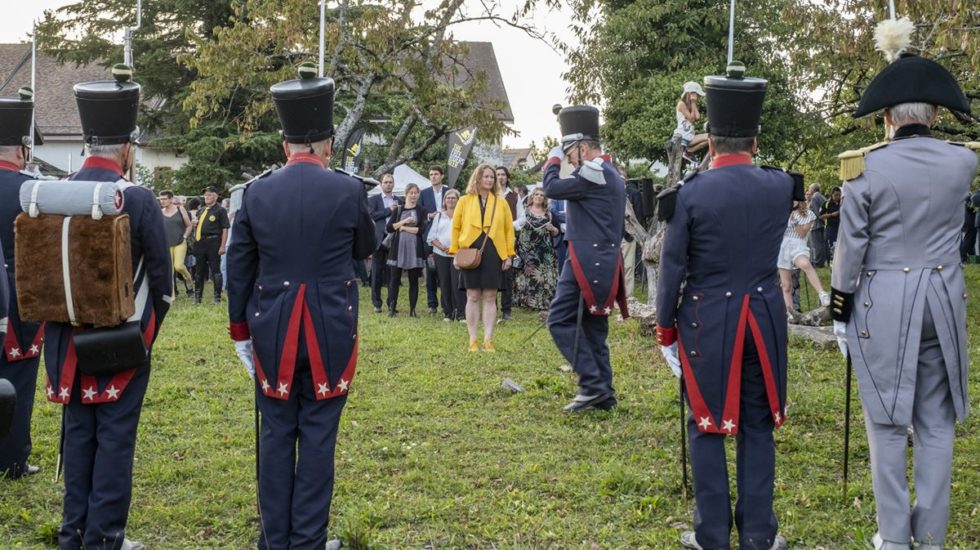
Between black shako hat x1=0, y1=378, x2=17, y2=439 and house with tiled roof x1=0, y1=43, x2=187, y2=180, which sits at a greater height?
black shako hat x1=0, y1=378, x2=17, y2=439

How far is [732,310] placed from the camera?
4.89 metres

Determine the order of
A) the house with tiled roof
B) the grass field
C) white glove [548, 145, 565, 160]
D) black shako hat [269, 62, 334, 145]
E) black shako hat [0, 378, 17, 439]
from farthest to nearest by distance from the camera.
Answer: the house with tiled roof, white glove [548, 145, 565, 160], the grass field, black shako hat [269, 62, 334, 145], black shako hat [0, 378, 17, 439]

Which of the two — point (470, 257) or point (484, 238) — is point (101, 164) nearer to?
point (470, 257)

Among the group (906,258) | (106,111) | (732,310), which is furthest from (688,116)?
(106,111)

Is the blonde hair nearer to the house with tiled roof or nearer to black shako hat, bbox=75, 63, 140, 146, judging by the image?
black shako hat, bbox=75, 63, 140, 146

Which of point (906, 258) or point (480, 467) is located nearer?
point (906, 258)

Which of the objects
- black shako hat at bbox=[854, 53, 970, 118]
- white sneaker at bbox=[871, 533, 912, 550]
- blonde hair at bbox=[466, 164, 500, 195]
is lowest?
white sneaker at bbox=[871, 533, 912, 550]

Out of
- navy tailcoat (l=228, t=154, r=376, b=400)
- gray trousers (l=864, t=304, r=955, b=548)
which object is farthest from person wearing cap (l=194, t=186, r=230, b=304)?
gray trousers (l=864, t=304, r=955, b=548)

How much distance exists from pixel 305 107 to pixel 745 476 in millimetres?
2668

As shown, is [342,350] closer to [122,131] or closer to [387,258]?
[122,131]

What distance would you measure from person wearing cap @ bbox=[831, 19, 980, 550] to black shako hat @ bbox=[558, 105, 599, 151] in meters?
3.27

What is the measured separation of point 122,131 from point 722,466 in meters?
3.30

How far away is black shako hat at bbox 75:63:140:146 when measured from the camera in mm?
5074

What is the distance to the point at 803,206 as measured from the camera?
14445 millimetres
